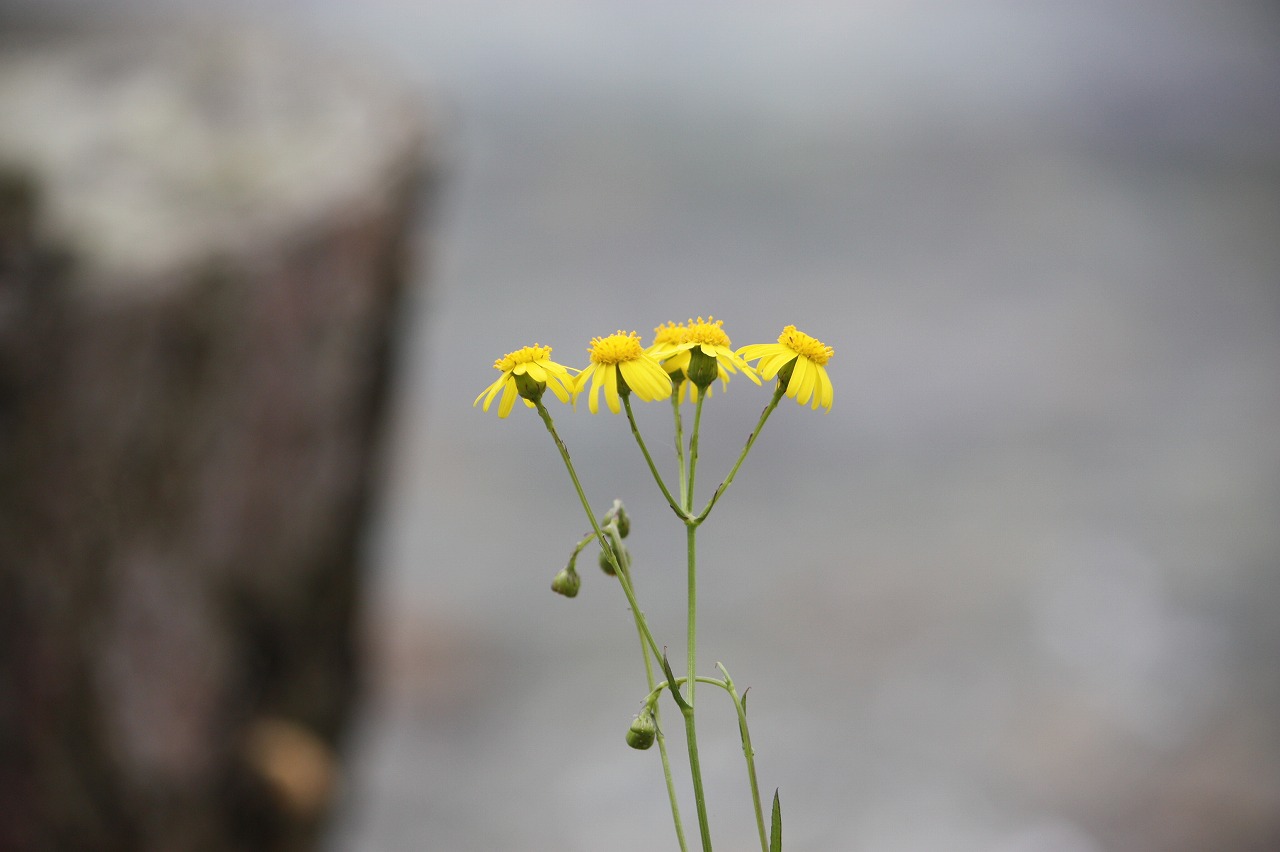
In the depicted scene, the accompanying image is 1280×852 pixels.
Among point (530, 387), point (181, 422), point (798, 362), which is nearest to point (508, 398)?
point (530, 387)

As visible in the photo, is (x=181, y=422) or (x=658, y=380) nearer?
(x=658, y=380)

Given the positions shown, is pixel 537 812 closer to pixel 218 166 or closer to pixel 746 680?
pixel 746 680

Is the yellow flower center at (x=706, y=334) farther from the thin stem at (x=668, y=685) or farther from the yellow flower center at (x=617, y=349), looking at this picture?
the thin stem at (x=668, y=685)

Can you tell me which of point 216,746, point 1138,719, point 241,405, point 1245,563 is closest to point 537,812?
point 216,746

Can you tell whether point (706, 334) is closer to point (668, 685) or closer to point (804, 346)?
point (804, 346)

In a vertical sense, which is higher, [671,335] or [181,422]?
[181,422]

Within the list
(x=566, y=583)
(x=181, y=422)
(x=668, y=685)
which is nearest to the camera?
(x=668, y=685)

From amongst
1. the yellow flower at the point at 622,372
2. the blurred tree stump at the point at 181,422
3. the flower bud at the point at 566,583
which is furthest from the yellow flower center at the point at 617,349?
the blurred tree stump at the point at 181,422

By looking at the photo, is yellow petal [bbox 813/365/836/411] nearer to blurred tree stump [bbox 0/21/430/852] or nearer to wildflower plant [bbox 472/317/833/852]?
wildflower plant [bbox 472/317/833/852]

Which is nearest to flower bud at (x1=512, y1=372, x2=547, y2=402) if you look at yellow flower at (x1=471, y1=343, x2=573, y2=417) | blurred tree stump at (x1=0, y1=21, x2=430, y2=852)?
yellow flower at (x1=471, y1=343, x2=573, y2=417)
